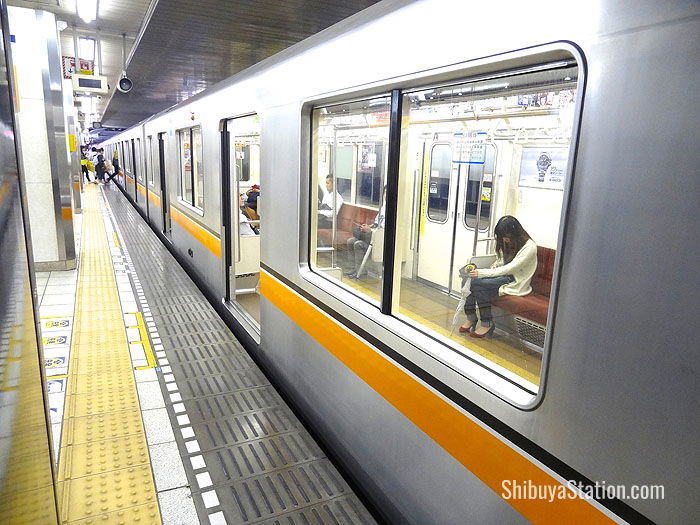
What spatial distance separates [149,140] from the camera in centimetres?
990

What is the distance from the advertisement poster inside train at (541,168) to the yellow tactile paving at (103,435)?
3.88m

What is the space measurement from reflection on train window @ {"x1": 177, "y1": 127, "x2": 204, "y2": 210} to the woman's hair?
13.5ft

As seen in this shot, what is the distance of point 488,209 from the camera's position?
5.47m

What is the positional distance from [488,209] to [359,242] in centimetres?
217

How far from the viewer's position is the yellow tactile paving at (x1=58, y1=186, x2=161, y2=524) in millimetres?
2443

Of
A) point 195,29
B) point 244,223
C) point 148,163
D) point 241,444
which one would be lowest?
point 241,444

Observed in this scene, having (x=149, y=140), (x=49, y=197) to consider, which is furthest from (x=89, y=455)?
(x=149, y=140)

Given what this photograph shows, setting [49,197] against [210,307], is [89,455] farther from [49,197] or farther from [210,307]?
[49,197]

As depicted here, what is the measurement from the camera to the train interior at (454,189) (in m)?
2.26

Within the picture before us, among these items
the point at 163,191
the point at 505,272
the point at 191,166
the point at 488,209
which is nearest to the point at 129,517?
the point at 505,272

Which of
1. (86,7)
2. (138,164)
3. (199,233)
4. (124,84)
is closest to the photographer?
(86,7)

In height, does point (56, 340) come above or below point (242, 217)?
below

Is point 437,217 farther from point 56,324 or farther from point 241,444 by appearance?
point 56,324

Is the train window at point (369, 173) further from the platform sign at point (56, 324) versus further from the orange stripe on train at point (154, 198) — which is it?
the orange stripe on train at point (154, 198)
